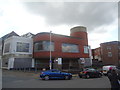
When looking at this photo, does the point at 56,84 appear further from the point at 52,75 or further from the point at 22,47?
the point at 22,47

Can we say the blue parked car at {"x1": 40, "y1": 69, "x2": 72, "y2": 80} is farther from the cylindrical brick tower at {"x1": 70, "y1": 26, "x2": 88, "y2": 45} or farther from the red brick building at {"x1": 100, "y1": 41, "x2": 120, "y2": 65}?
the red brick building at {"x1": 100, "y1": 41, "x2": 120, "y2": 65}

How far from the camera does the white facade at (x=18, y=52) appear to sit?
2912 centimetres

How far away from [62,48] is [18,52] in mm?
11071

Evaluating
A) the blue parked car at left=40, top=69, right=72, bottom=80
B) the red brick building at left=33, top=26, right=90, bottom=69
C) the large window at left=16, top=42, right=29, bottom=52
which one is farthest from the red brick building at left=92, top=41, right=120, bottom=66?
the blue parked car at left=40, top=69, right=72, bottom=80

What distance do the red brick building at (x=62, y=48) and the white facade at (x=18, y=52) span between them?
190 cm

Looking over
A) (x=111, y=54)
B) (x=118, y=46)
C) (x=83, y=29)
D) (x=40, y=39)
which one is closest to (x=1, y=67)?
(x=40, y=39)

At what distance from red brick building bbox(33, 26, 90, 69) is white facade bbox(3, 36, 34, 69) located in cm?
190

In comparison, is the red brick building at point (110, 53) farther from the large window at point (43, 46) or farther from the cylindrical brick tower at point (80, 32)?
the large window at point (43, 46)

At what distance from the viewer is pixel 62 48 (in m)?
32.5

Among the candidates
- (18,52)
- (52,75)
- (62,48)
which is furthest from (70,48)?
(52,75)

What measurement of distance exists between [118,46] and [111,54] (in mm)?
5307

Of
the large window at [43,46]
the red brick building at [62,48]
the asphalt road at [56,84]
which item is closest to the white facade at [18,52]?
the red brick building at [62,48]

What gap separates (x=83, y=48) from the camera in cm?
3647

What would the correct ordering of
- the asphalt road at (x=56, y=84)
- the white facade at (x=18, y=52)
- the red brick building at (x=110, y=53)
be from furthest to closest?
the red brick building at (x=110, y=53)
the white facade at (x=18, y=52)
the asphalt road at (x=56, y=84)
